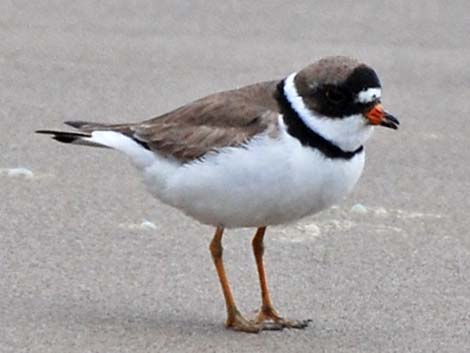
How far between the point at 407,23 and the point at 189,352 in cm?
446

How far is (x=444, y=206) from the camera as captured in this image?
609 centimetres

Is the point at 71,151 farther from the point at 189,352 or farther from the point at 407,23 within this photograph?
the point at 407,23

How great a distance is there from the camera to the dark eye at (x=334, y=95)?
15.7 ft

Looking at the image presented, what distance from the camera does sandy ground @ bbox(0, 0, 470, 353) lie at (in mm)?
4797

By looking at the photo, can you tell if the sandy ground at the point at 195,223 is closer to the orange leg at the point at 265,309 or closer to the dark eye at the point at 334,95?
the orange leg at the point at 265,309

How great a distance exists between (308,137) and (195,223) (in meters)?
1.17

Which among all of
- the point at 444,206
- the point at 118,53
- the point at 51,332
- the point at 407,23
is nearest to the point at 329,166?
the point at 51,332

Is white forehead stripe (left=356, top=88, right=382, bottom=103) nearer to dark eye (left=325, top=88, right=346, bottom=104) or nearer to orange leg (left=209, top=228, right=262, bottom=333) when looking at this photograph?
dark eye (left=325, top=88, right=346, bottom=104)

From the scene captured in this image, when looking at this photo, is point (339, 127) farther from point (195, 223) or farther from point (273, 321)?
point (195, 223)

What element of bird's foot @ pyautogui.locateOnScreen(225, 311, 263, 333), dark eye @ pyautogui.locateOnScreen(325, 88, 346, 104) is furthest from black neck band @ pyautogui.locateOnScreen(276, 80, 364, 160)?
bird's foot @ pyautogui.locateOnScreen(225, 311, 263, 333)

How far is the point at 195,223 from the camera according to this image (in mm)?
5809

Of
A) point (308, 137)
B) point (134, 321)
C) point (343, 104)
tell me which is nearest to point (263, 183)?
point (308, 137)

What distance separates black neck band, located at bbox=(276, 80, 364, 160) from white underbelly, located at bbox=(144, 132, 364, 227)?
0.02 m

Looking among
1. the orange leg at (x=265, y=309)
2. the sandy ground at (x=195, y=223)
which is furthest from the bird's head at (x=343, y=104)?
the sandy ground at (x=195, y=223)
